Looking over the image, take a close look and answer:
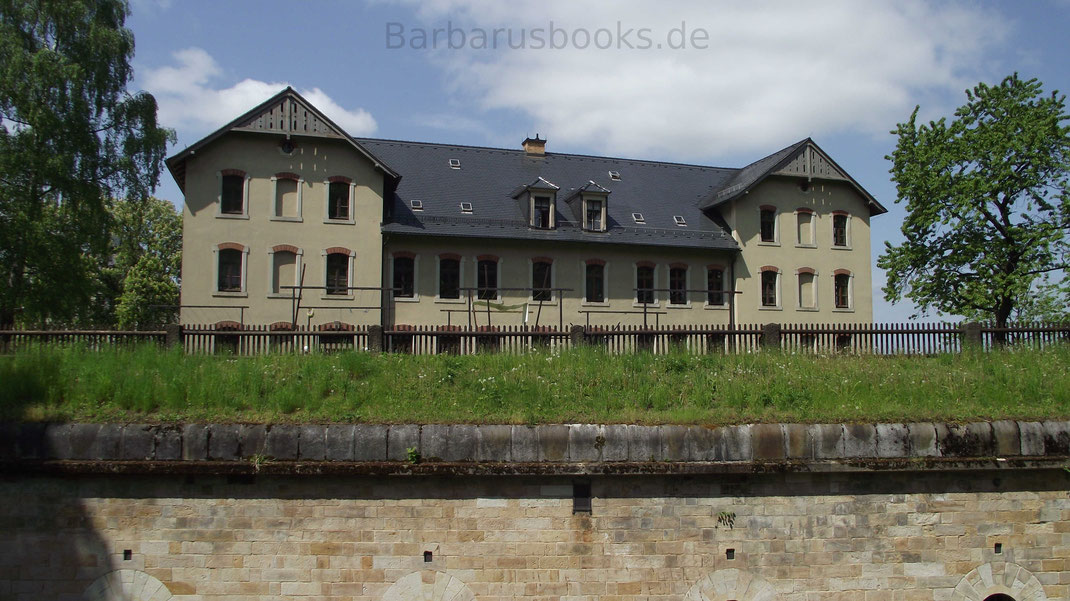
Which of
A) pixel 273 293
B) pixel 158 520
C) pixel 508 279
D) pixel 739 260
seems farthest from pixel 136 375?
pixel 739 260

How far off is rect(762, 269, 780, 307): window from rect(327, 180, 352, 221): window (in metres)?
16.2

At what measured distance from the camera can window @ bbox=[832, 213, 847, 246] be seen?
31.9 meters

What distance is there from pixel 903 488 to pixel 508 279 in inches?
753

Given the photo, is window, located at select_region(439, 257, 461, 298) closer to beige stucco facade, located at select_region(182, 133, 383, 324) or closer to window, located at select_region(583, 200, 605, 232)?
beige stucco facade, located at select_region(182, 133, 383, 324)

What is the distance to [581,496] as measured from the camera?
388 inches

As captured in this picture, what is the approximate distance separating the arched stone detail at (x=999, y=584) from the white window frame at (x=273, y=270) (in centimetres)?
2141

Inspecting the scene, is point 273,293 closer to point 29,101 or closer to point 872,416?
point 29,101

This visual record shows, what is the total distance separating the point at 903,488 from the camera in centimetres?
1023

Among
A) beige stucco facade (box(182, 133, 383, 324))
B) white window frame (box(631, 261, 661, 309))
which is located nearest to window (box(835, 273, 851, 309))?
white window frame (box(631, 261, 661, 309))

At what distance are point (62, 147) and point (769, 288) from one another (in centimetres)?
2529

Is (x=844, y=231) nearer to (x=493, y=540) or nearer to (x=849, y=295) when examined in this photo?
(x=849, y=295)

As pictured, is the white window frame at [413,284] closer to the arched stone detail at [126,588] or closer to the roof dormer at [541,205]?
the roof dormer at [541,205]

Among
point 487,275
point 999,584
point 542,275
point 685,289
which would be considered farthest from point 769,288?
point 999,584

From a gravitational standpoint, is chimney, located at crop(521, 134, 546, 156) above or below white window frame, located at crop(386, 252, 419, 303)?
above
